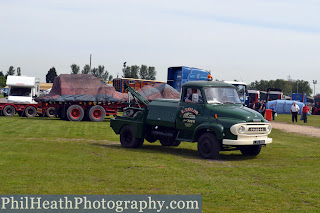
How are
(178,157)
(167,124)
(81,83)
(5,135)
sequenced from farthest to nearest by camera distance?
(81,83)
(5,135)
(167,124)
(178,157)

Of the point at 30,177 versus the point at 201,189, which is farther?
the point at 30,177

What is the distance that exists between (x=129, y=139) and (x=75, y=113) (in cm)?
1704

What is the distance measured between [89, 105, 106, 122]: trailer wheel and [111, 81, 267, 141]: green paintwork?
54.7 feet

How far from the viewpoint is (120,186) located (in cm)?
1030

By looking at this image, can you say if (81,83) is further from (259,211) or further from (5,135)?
(259,211)

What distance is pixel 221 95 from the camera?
16094mm

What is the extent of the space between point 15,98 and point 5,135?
707 inches

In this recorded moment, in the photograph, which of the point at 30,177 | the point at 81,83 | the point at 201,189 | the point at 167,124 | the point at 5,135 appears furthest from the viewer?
the point at 81,83

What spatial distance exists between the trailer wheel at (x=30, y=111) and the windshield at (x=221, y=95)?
2410 centimetres

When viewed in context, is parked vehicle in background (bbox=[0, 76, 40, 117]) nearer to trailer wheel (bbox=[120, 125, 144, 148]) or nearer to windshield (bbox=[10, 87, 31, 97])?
windshield (bbox=[10, 87, 31, 97])

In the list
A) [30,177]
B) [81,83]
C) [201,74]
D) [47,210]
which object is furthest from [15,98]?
[47,210]

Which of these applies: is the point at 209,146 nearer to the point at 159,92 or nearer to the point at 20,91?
the point at 159,92

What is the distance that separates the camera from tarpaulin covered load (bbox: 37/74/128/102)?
3434 centimetres

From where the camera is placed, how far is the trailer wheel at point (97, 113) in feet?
113
